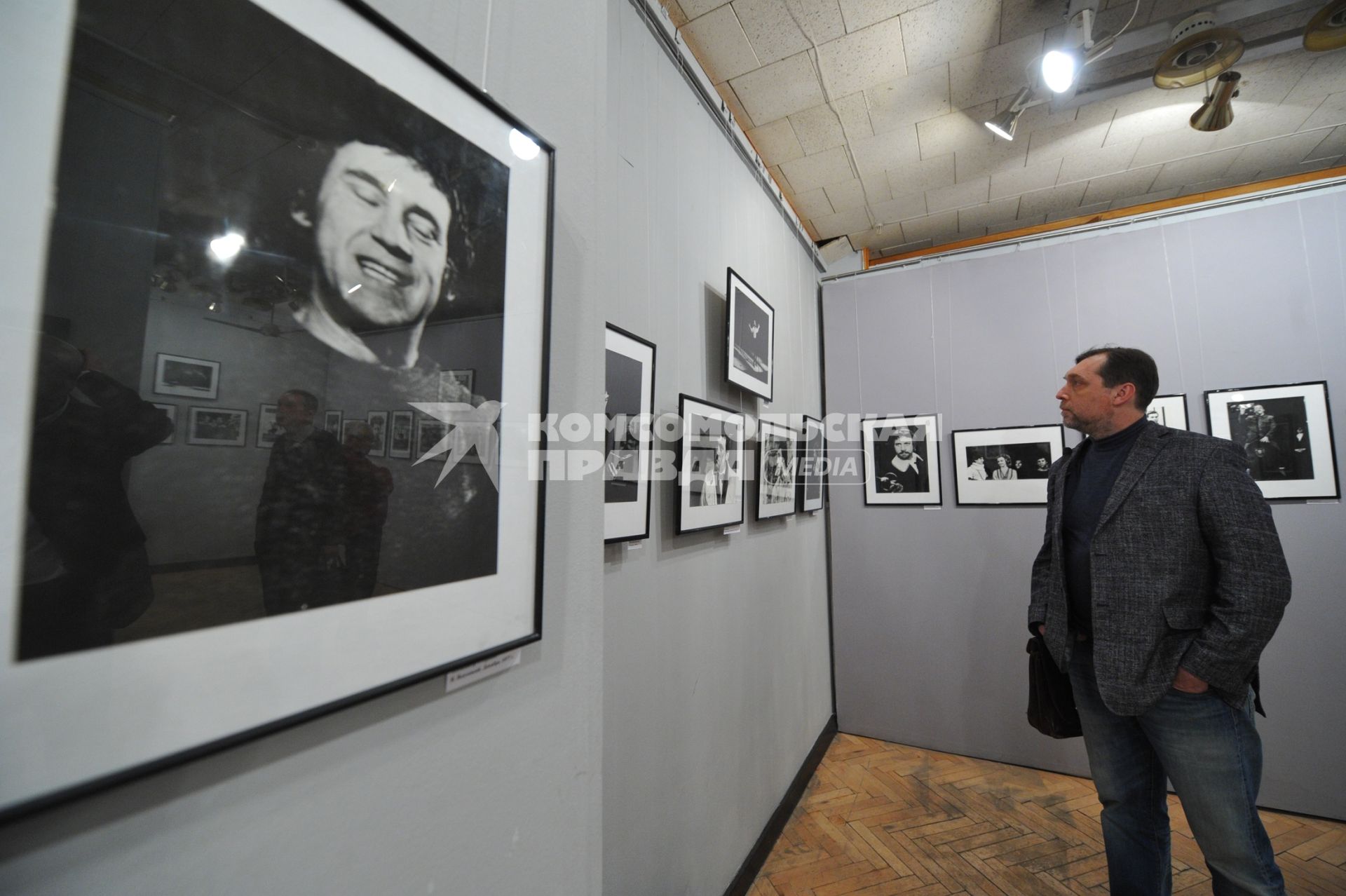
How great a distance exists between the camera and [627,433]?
1.63m

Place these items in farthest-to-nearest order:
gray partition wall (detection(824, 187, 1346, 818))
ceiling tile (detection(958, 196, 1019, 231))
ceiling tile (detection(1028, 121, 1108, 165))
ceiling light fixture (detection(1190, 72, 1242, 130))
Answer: ceiling tile (detection(958, 196, 1019, 231)), ceiling tile (detection(1028, 121, 1108, 165)), gray partition wall (detection(824, 187, 1346, 818)), ceiling light fixture (detection(1190, 72, 1242, 130))

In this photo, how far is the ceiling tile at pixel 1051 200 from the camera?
360 cm

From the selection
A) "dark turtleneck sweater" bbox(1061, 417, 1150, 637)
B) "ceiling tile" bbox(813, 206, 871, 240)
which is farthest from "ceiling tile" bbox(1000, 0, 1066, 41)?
"dark turtleneck sweater" bbox(1061, 417, 1150, 637)

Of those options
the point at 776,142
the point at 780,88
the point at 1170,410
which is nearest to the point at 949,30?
the point at 780,88

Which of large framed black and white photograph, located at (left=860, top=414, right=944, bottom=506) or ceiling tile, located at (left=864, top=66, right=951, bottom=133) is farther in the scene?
large framed black and white photograph, located at (left=860, top=414, right=944, bottom=506)

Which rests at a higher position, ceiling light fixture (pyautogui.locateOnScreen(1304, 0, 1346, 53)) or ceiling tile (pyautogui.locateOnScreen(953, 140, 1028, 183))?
ceiling tile (pyautogui.locateOnScreen(953, 140, 1028, 183))

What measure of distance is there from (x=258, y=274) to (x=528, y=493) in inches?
16.4

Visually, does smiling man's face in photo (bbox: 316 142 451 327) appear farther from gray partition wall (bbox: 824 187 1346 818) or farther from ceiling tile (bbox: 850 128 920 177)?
gray partition wall (bbox: 824 187 1346 818)

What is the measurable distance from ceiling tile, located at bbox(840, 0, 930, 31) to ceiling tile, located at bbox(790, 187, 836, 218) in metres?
1.24

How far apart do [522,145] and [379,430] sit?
1.65 feet

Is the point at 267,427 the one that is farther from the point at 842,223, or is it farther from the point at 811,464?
the point at 842,223

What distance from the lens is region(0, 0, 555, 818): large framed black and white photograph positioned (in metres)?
0.38

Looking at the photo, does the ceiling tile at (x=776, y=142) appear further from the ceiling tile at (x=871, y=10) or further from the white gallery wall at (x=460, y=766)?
the white gallery wall at (x=460, y=766)

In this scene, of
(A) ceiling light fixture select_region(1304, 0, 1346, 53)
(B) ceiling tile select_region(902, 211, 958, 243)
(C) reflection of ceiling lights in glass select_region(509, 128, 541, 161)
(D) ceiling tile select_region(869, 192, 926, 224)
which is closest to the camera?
(C) reflection of ceiling lights in glass select_region(509, 128, 541, 161)
